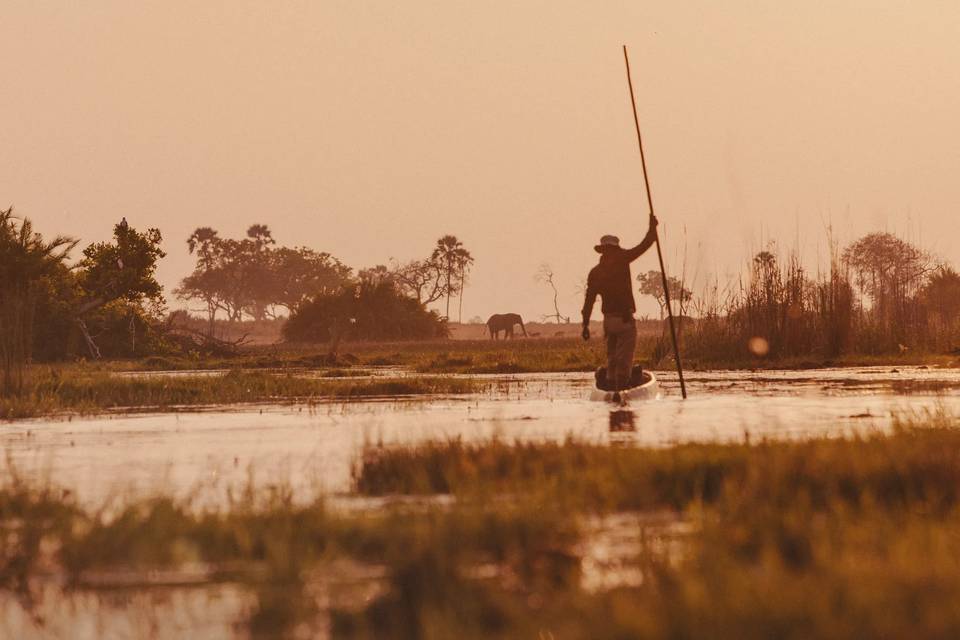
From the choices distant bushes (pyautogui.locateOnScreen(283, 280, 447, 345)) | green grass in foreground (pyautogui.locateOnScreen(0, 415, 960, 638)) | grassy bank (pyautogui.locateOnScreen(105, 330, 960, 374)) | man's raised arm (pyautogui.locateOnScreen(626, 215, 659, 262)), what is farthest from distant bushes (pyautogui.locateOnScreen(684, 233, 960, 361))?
distant bushes (pyautogui.locateOnScreen(283, 280, 447, 345))

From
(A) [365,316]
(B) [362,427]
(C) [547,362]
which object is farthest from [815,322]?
(A) [365,316]

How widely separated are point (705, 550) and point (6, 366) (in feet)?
52.4

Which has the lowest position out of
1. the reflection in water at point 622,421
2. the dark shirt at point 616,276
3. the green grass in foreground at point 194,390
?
the reflection in water at point 622,421

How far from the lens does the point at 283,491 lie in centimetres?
793

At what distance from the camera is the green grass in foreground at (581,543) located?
16.1ft

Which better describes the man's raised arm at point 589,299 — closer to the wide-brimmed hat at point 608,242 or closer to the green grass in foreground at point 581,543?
the wide-brimmed hat at point 608,242

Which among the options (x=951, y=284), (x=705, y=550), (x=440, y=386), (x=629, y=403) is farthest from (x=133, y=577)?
(x=951, y=284)

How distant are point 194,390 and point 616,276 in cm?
756

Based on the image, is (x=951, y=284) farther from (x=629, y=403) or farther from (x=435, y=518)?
(x=435, y=518)

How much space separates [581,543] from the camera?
6941mm

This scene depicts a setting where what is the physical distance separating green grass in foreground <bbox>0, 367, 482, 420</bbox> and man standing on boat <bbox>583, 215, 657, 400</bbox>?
4.58 m

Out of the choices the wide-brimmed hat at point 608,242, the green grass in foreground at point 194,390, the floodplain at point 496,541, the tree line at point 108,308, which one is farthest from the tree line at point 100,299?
the floodplain at point 496,541

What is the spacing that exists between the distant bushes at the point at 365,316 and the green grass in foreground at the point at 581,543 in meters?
61.4

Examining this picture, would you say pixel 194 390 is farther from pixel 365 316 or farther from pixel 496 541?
pixel 365 316
